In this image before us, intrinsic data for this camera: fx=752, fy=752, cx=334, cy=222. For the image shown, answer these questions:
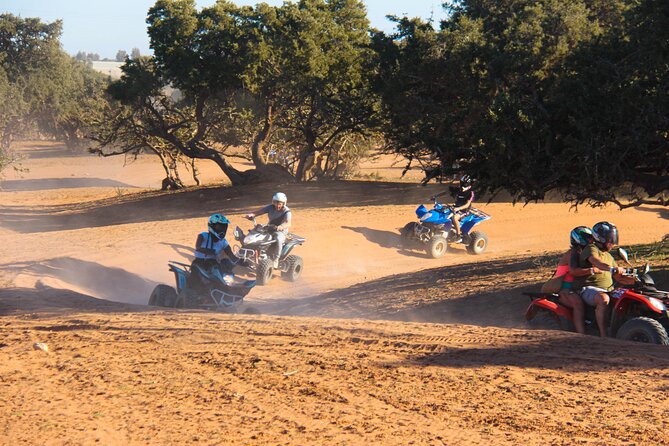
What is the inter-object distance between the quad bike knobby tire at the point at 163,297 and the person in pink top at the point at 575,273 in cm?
596

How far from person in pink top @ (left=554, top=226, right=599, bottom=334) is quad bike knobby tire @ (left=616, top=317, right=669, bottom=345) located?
583 mm

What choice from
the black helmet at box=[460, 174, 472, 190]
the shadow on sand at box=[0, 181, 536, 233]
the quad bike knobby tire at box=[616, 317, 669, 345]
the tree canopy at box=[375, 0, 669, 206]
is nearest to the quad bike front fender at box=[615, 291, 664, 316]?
the quad bike knobby tire at box=[616, 317, 669, 345]

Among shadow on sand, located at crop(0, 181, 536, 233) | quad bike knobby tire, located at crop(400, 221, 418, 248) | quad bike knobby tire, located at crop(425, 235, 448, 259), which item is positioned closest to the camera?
quad bike knobby tire, located at crop(425, 235, 448, 259)

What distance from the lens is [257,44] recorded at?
30109 mm

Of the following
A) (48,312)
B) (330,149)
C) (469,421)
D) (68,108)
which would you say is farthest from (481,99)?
(68,108)

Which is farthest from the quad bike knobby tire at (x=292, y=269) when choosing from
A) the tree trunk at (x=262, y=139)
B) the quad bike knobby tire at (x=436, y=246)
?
the tree trunk at (x=262, y=139)

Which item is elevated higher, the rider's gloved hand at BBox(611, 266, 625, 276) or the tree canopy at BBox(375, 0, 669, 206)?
the tree canopy at BBox(375, 0, 669, 206)

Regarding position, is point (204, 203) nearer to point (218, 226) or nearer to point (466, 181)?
point (466, 181)

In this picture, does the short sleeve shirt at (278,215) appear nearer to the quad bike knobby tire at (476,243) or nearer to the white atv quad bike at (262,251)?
the white atv quad bike at (262,251)

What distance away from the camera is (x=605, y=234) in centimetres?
851

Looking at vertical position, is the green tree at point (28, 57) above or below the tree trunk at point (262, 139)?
above

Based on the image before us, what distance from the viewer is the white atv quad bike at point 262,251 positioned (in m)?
14.9

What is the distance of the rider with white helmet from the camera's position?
1512 centimetres

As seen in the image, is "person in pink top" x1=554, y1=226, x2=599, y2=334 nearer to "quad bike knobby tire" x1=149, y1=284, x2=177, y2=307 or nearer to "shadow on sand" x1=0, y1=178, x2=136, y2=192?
"quad bike knobby tire" x1=149, y1=284, x2=177, y2=307
